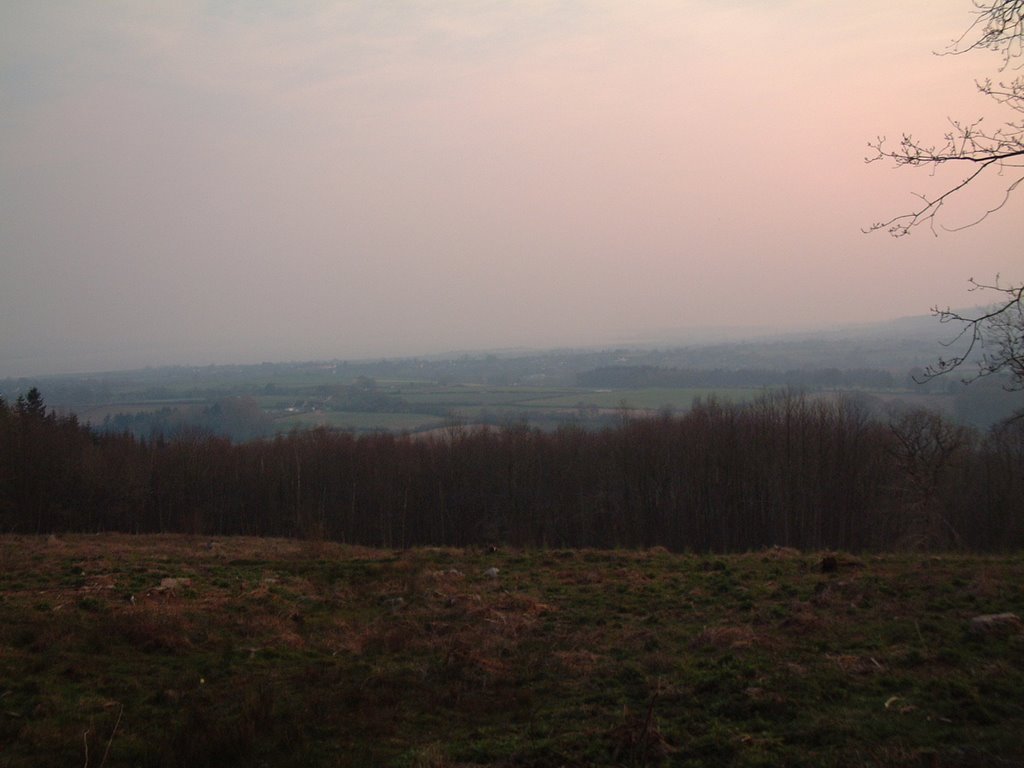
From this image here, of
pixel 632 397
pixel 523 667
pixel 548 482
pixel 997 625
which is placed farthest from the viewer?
pixel 632 397

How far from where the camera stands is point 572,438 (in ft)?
138

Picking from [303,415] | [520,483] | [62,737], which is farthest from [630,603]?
[303,415]

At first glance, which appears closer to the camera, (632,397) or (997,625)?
(997,625)

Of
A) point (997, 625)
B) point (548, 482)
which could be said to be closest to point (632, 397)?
point (548, 482)

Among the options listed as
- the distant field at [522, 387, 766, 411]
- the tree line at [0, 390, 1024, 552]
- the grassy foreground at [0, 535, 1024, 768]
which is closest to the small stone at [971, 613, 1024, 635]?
the grassy foreground at [0, 535, 1024, 768]

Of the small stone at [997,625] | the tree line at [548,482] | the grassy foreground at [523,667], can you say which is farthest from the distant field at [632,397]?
the small stone at [997,625]

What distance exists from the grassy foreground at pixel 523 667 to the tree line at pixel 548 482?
1857 centimetres

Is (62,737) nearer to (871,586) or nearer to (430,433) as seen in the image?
(871,586)

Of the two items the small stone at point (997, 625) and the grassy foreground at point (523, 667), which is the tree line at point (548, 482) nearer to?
the grassy foreground at point (523, 667)

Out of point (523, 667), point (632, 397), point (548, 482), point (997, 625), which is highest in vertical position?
point (997, 625)

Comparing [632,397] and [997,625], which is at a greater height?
[997,625]

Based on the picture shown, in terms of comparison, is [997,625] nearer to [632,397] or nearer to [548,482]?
[548,482]

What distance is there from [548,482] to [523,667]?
31581 millimetres

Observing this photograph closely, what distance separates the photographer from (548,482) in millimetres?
40344
